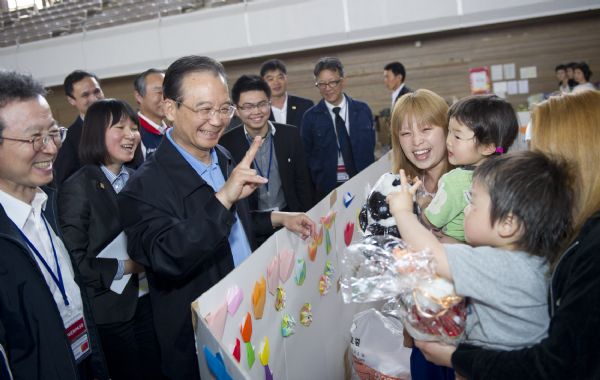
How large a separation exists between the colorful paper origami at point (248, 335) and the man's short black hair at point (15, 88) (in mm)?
898

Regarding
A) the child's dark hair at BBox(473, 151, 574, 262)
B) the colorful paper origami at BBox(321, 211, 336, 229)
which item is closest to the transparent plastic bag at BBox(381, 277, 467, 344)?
the child's dark hair at BBox(473, 151, 574, 262)

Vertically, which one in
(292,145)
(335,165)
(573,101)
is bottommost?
(335,165)

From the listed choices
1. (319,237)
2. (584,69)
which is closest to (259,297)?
(319,237)

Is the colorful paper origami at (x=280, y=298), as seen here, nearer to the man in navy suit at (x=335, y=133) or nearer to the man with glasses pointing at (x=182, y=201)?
the man with glasses pointing at (x=182, y=201)

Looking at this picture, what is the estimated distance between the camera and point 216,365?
1053mm

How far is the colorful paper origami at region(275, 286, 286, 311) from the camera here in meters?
1.68

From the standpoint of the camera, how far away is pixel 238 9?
7.42 meters

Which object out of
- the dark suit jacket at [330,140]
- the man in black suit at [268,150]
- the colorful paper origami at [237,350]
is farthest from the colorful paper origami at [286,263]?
the dark suit jacket at [330,140]

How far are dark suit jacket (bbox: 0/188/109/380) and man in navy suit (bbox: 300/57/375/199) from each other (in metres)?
3.05

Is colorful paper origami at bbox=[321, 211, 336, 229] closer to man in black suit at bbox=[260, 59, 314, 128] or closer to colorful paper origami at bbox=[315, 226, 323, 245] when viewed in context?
colorful paper origami at bbox=[315, 226, 323, 245]

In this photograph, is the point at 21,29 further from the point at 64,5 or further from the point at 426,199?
the point at 426,199

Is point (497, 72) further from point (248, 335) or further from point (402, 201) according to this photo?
point (248, 335)

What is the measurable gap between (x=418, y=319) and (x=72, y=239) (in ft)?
5.00

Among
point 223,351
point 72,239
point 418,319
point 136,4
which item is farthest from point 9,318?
point 136,4
